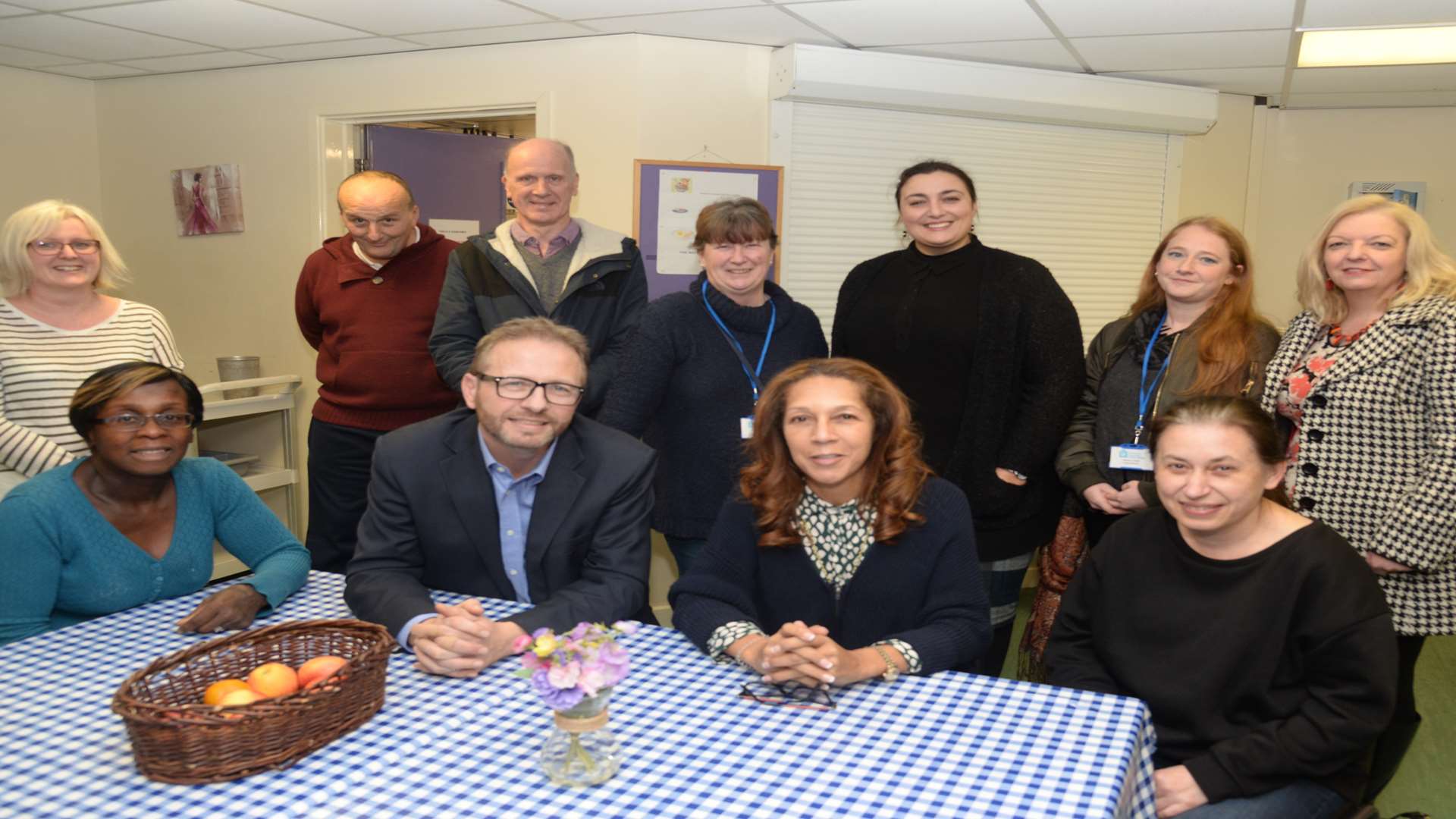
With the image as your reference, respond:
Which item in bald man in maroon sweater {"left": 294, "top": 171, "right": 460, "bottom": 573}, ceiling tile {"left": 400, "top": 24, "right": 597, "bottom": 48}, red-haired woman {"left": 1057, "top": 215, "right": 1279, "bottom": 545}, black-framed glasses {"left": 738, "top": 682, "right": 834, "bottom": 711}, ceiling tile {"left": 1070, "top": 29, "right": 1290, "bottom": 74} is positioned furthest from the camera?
ceiling tile {"left": 400, "top": 24, "right": 597, "bottom": 48}

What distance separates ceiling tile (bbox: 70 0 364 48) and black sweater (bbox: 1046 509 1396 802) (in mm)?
3366

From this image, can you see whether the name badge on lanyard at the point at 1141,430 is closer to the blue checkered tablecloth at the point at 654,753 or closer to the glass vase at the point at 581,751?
the blue checkered tablecloth at the point at 654,753

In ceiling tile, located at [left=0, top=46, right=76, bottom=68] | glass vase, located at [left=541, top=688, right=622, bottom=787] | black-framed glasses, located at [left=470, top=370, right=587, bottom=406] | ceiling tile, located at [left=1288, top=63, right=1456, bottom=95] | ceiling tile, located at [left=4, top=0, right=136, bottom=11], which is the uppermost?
ceiling tile, located at [left=0, top=46, right=76, bottom=68]

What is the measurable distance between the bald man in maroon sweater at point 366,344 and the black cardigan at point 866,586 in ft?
5.65

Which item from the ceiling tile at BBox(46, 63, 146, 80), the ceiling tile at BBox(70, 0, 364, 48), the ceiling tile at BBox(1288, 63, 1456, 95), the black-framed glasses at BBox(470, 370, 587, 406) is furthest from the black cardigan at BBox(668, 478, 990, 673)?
the ceiling tile at BBox(46, 63, 146, 80)

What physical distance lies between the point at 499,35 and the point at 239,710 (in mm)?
3242

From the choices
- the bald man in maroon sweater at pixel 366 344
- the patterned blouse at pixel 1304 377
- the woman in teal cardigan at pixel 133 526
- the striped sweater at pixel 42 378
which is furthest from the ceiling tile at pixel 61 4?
the patterned blouse at pixel 1304 377

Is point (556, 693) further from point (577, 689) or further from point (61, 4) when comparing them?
point (61, 4)

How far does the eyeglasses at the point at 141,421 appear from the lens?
78.6 inches

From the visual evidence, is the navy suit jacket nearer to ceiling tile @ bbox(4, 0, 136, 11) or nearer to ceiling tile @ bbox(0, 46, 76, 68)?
ceiling tile @ bbox(4, 0, 136, 11)

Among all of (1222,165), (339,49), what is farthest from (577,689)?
(1222,165)

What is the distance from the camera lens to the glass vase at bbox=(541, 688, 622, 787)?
1.33 metres

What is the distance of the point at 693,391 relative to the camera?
2.65 metres

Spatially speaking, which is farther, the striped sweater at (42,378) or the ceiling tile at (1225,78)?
the ceiling tile at (1225,78)
